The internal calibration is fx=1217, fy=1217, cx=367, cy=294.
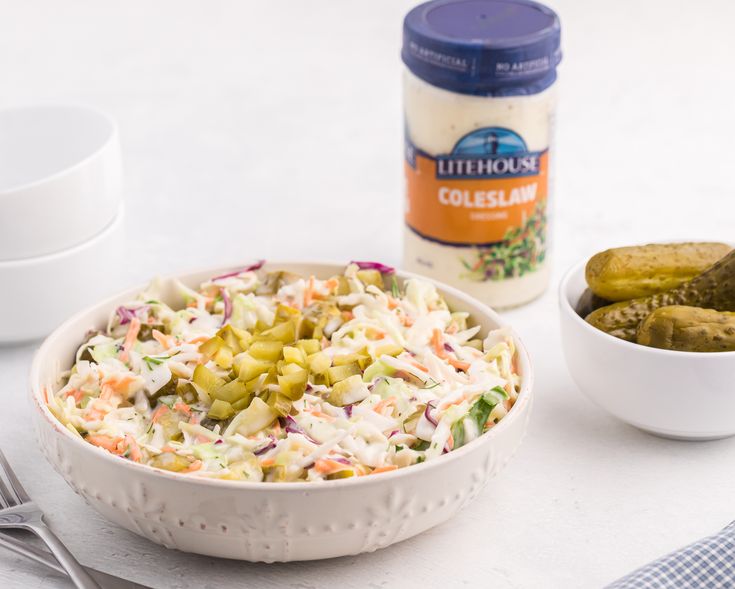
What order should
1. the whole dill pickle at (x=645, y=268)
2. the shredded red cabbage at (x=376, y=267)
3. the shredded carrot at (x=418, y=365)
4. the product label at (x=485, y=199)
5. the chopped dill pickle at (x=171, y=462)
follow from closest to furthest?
the chopped dill pickle at (x=171, y=462) < the shredded carrot at (x=418, y=365) < the whole dill pickle at (x=645, y=268) < the shredded red cabbage at (x=376, y=267) < the product label at (x=485, y=199)

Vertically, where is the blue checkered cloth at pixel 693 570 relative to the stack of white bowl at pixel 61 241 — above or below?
below

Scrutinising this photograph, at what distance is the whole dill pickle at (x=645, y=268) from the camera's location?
6.60ft

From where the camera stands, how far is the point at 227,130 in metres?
3.31

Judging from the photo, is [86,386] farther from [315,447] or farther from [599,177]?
[599,177]

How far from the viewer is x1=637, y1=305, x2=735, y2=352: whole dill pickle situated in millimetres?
1854

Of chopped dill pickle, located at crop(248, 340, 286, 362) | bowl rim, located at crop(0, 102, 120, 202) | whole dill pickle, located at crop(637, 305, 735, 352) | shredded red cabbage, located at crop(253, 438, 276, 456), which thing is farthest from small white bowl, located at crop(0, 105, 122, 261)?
whole dill pickle, located at crop(637, 305, 735, 352)

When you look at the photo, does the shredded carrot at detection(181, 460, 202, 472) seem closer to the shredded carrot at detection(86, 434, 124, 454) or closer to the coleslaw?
the coleslaw

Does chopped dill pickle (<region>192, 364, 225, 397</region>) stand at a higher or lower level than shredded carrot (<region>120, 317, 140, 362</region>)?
higher

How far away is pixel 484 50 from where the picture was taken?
218 cm

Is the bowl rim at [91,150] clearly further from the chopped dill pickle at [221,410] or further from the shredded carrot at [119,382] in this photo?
the chopped dill pickle at [221,410]

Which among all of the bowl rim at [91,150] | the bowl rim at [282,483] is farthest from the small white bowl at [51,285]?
the bowl rim at [282,483]

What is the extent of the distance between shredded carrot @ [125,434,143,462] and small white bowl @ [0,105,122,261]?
64 cm

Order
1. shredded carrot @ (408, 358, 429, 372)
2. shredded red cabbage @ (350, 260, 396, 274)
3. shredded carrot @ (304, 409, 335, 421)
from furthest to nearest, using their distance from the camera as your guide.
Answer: shredded red cabbage @ (350, 260, 396, 274) < shredded carrot @ (408, 358, 429, 372) < shredded carrot @ (304, 409, 335, 421)

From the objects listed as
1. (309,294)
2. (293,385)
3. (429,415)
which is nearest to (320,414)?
(293,385)
